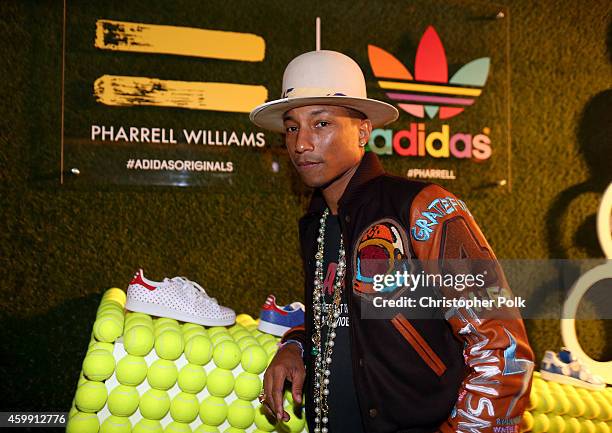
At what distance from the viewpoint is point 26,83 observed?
292 cm

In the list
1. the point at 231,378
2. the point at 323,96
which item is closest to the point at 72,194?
the point at 231,378

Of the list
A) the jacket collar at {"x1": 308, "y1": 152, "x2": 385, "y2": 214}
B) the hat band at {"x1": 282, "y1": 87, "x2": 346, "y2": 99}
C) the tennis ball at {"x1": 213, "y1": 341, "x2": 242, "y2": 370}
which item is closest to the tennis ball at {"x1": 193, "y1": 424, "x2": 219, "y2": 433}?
the tennis ball at {"x1": 213, "y1": 341, "x2": 242, "y2": 370}

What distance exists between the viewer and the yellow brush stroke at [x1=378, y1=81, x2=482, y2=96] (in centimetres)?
337

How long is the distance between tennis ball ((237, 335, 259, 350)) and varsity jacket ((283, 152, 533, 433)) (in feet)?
2.02

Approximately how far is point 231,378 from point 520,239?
239 cm

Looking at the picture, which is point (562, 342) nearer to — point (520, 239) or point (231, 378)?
point (520, 239)

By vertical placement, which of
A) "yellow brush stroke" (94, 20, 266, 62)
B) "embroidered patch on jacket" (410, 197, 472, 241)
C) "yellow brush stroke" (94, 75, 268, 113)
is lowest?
"embroidered patch on jacket" (410, 197, 472, 241)

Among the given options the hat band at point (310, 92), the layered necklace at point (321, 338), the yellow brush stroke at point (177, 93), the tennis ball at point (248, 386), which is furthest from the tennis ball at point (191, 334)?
the yellow brush stroke at point (177, 93)

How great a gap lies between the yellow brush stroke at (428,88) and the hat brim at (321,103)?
56.8 inches

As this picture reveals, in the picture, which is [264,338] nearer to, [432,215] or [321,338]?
[321,338]

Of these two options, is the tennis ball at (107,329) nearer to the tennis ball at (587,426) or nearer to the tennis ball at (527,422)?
the tennis ball at (527,422)

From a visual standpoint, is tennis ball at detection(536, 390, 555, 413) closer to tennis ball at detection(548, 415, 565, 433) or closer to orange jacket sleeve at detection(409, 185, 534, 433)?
tennis ball at detection(548, 415, 565, 433)

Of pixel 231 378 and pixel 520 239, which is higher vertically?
pixel 520 239

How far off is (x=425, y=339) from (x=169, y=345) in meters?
0.93
